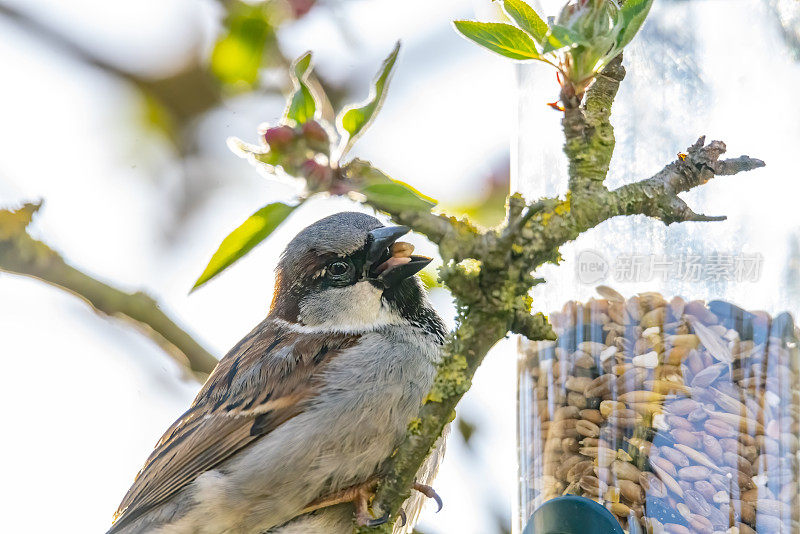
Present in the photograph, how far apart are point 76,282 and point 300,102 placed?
2.35 metres

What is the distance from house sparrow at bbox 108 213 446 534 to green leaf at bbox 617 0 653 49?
1.41 meters

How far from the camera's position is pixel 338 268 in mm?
3459

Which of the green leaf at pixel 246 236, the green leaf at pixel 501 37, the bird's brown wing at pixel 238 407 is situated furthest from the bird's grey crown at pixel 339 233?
the green leaf at pixel 246 236

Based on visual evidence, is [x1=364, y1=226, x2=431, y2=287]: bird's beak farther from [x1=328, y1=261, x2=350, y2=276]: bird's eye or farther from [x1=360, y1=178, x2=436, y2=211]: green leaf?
[x1=360, y1=178, x2=436, y2=211]: green leaf

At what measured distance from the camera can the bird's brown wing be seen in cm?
323

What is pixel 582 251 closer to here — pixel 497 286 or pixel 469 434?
pixel 497 286

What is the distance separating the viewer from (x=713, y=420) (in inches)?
96.0

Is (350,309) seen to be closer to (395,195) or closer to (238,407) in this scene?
(238,407)

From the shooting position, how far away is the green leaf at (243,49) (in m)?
3.16

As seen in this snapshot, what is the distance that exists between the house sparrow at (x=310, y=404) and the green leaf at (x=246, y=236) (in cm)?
131

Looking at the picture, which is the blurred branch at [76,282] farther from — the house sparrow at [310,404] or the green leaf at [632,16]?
the green leaf at [632,16]

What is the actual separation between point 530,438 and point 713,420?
1.92ft

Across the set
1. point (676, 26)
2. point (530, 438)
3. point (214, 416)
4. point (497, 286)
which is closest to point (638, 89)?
point (676, 26)

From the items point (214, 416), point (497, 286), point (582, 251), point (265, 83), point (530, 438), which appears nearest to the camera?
point (497, 286)
